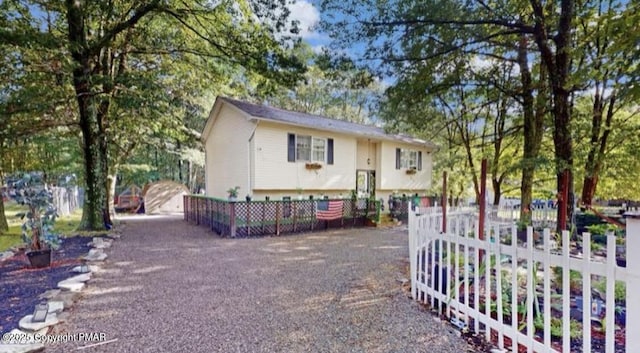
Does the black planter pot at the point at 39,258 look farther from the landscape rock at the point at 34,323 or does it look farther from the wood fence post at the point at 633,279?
the wood fence post at the point at 633,279

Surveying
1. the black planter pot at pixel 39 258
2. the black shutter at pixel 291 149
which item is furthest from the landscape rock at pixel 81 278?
the black shutter at pixel 291 149

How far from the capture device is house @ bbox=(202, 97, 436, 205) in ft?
39.8

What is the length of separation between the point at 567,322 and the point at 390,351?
1.42 meters

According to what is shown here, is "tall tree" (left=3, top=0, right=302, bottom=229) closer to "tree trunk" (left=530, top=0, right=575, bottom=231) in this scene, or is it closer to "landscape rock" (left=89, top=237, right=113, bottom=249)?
"landscape rock" (left=89, top=237, right=113, bottom=249)

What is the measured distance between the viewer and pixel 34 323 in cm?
331

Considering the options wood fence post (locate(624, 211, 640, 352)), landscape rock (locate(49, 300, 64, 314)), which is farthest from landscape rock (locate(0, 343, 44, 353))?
wood fence post (locate(624, 211, 640, 352))

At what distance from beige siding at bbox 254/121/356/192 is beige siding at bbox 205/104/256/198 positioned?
A: 519mm

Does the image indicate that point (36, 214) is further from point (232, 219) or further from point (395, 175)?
point (395, 175)

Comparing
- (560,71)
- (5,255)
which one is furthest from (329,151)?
(5,255)

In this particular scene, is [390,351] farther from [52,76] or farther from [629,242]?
[52,76]

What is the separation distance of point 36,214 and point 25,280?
4.53 feet

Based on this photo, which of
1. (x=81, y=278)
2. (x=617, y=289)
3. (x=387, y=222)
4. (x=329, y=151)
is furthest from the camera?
(x=329, y=151)

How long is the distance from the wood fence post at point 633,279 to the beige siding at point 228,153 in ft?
36.3

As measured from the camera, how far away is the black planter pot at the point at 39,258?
5.64 metres
